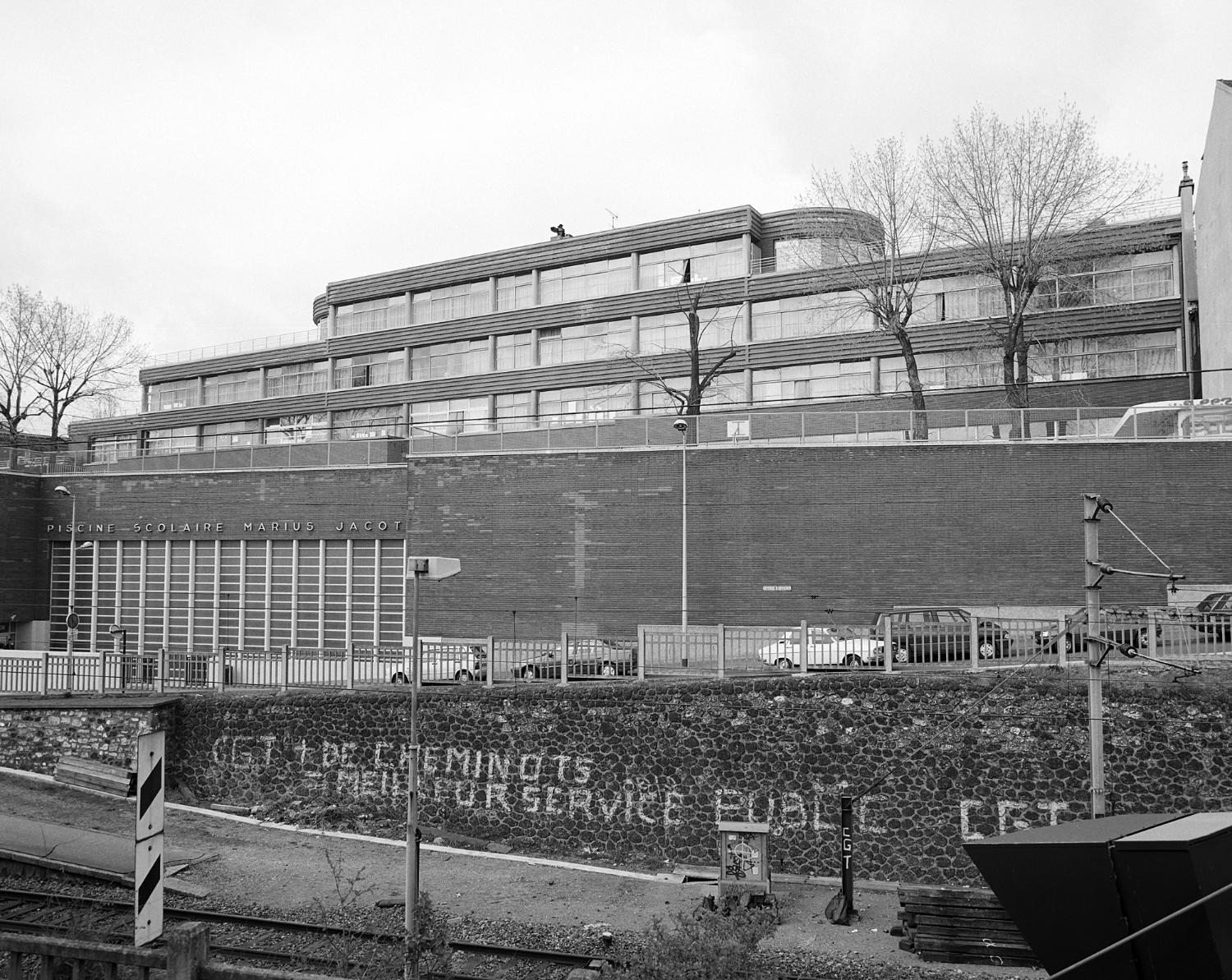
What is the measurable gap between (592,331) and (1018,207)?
19157 mm

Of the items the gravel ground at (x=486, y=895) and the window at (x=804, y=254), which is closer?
the gravel ground at (x=486, y=895)

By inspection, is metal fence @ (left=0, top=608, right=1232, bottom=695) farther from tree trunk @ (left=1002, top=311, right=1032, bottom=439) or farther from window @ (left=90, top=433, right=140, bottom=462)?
window @ (left=90, top=433, right=140, bottom=462)

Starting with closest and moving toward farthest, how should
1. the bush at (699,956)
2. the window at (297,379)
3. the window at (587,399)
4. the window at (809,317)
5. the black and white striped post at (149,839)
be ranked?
the black and white striped post at (149,839), the bush at (699,956), the window at (809,317), the window at (587,399), the window at (297,379)

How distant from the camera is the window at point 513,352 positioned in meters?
45.9

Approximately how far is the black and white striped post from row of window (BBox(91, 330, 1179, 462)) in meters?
23.7

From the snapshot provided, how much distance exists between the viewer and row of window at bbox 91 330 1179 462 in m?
35.2

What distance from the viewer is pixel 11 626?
119 feet

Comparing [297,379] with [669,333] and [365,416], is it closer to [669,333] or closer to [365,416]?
[365,416]

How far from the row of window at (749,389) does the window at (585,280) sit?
15.2ft

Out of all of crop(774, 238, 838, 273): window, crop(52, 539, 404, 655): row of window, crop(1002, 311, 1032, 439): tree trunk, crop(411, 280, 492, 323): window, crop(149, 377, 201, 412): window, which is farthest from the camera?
crop(149, 377, 201, 412): window

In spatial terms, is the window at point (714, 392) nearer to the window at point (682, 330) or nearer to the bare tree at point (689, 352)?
the bare tree at point (689, 352)

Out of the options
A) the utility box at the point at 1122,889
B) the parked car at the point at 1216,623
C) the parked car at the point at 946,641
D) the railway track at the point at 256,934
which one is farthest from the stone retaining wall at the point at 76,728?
the parked car at the point at 1216,623

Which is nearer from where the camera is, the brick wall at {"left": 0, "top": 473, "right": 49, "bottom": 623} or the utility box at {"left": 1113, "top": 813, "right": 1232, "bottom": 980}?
Result: the utility box at {"left": 1113, "top": 813, "right": 1232, "bottom": 980}

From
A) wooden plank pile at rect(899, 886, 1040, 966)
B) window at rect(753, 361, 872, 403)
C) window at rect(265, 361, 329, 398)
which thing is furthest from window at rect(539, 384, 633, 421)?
wooden plank pile at rect(899, 886, 1040, 966)
